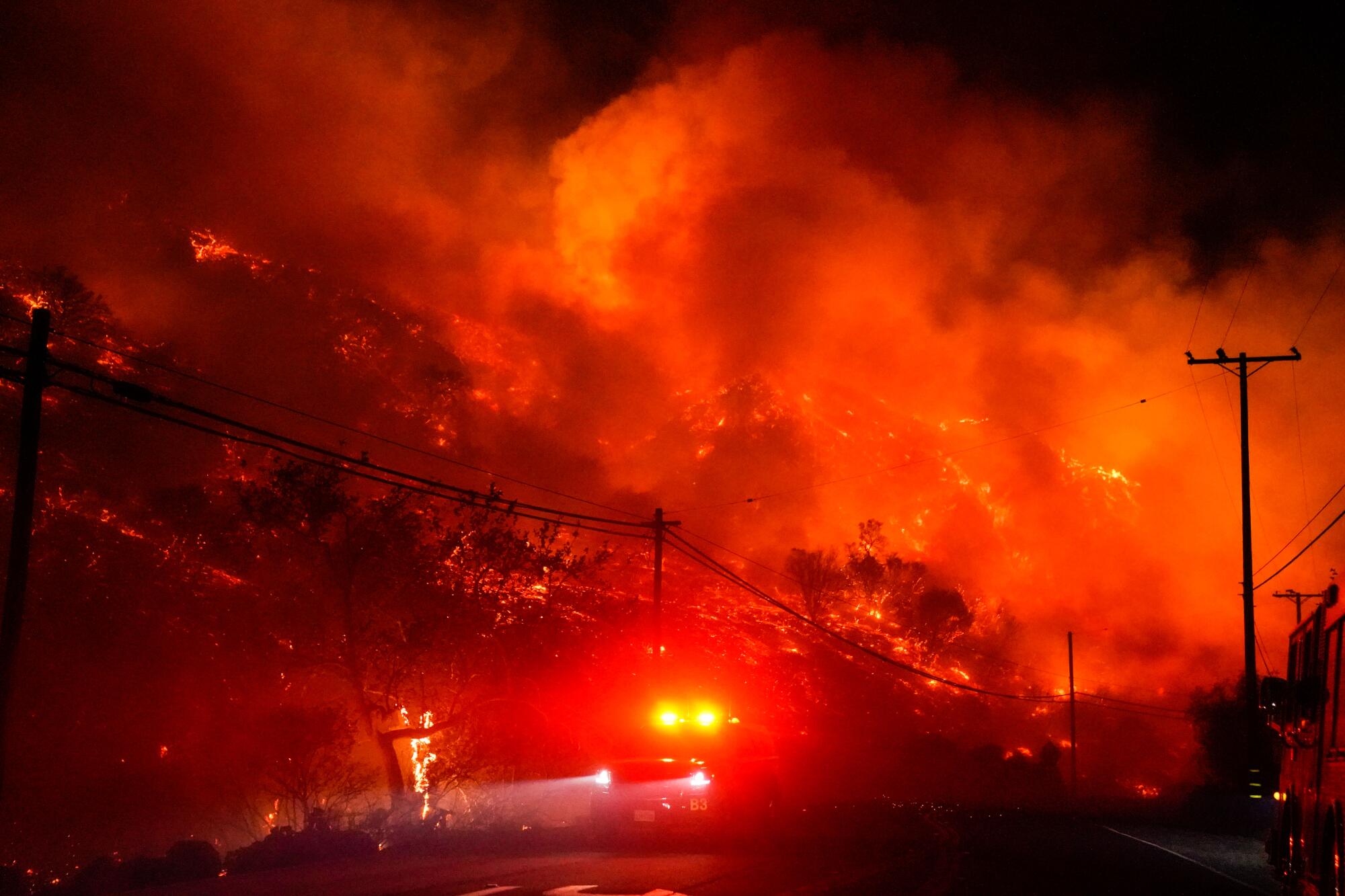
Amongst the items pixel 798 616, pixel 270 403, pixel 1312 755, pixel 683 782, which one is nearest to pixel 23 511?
pixel 683 782

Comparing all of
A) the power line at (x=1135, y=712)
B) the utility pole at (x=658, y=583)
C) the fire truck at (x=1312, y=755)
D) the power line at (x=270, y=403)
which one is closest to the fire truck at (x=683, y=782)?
the fire truck at (x=1312, y=755)

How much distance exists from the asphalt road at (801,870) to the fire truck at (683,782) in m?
0.43

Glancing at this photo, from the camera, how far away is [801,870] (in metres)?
14.8

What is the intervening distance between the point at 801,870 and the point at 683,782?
3422 mm

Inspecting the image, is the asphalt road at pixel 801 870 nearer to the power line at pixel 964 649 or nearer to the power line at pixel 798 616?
the power line at pixel 798 616

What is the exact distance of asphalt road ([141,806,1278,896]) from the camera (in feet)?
41.4

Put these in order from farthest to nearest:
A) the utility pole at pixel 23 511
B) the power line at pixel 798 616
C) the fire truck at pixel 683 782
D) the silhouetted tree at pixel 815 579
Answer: the silhouetted tree at pixel 815 579
the power line at pixel 798 616
the fire truck at pixel 683 782
the utility pole at pixel 23 511

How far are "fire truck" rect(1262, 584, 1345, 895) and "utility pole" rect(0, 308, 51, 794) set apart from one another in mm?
15572

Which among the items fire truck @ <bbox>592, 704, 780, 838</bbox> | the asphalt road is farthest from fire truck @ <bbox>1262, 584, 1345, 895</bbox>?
fire truck @ <bbox>592, 704, 780, 838</bbox>

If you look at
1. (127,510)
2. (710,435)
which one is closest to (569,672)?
(127,510)

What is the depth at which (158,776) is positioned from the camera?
32.0m

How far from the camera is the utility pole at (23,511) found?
1528 centimetres

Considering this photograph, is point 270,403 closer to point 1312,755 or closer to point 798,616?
point 798,616

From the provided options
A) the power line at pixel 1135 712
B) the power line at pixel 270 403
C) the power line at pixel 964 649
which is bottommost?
the power line at pixel 1135 712
